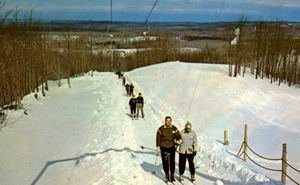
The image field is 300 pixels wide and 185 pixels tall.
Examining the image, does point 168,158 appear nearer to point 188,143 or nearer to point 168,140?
point 168,140

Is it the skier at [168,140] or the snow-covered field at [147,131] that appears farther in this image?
the snow-covered field at [147,131]

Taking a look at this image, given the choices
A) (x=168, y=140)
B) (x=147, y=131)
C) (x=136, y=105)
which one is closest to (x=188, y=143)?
(x=168, y=140)

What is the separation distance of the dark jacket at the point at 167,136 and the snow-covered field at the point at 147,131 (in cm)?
130

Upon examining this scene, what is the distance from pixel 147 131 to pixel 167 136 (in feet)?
32.5

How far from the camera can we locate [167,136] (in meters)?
12.3

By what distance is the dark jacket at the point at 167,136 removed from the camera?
12.3 meters

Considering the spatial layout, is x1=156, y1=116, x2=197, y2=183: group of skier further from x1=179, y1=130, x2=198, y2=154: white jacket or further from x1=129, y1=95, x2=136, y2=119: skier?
x1=129, y1=95, x2=136, y2=119: skier

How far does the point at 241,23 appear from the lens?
2034 inches

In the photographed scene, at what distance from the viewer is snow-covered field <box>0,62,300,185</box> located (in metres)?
14.6

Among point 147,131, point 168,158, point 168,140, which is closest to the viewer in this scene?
point 168,140

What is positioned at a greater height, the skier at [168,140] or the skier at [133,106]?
the skier at [168,140]

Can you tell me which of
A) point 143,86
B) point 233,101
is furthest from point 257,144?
point 143,86

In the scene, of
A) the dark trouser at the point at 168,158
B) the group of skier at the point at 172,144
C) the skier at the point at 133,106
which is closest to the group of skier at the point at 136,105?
the skier at the point at 133,106

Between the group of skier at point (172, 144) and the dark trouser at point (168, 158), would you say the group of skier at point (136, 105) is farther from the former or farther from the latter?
the dark trouser at point (168, 158)
